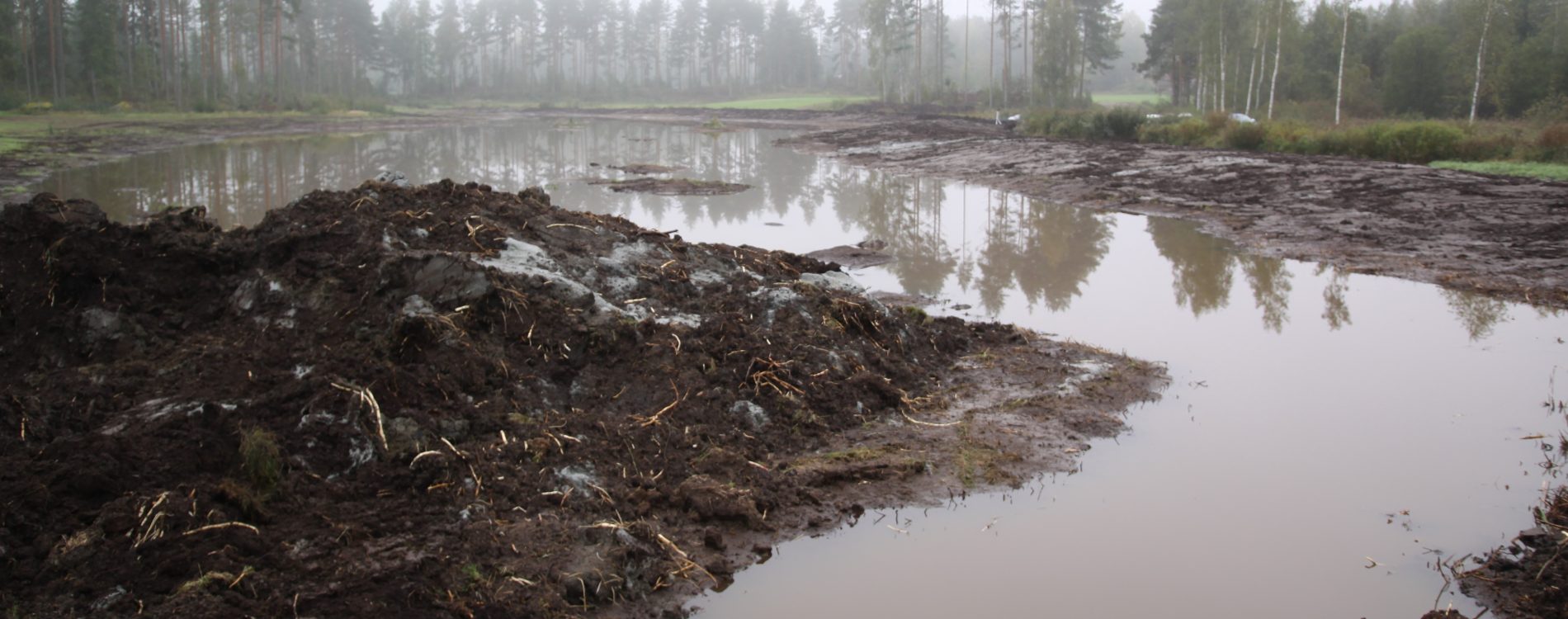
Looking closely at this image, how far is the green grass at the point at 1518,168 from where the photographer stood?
57.4ft

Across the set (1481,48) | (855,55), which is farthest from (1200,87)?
(855,55)

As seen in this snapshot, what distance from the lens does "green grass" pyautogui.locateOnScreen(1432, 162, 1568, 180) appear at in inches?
688

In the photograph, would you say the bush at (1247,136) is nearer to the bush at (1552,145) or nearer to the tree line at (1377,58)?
the bush at (1552,145)

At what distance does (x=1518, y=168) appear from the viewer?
60.2 ft

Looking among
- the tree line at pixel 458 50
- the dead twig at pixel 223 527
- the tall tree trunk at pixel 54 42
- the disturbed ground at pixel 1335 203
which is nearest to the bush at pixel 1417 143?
the disturbed ground at pixel 1335 203

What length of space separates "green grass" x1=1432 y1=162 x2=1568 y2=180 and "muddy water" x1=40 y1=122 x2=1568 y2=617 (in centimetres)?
728

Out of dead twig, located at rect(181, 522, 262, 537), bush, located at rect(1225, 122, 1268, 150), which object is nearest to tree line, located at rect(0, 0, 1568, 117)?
bush, located at rect(1225, 122, 1268, 150)

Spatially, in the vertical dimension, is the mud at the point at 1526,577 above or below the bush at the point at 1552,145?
below

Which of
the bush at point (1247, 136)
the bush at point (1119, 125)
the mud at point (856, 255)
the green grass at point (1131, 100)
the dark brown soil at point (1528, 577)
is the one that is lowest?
the dark brown soil at point (1528, 577)

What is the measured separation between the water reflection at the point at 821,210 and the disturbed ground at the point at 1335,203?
0.82m

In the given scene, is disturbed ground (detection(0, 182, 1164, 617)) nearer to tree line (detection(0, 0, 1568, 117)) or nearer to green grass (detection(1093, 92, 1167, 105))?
tree line (detection(0, 0, 1568, 117))

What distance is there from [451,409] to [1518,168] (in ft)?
67.3

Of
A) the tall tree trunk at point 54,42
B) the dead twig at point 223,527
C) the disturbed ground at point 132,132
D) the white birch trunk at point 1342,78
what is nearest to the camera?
the dead twig at point 223,527

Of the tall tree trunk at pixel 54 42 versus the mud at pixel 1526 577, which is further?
the tall tree trunk at pixel 54 42
